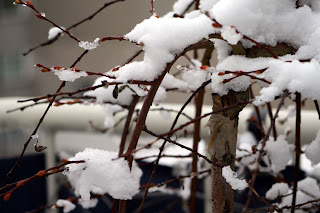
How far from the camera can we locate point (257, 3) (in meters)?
0.52

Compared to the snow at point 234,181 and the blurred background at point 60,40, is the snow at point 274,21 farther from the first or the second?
the blurred background at point 60,40

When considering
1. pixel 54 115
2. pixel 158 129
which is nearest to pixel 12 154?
pixel 54 115

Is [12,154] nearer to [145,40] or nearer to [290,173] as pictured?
[290,173]

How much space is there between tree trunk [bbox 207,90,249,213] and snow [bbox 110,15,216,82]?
11 cm

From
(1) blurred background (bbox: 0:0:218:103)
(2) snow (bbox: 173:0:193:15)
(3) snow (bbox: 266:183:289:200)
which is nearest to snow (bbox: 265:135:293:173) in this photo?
(3) snow (bbox: 266:183:289:200)

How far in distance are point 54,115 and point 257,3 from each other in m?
1.24

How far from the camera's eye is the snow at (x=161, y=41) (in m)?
0.49

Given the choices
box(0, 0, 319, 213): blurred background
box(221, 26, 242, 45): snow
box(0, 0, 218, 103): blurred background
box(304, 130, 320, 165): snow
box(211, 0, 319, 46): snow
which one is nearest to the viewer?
box(221, 26, 242, 45): snow

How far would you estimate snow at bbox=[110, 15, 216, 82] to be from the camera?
0.49 m

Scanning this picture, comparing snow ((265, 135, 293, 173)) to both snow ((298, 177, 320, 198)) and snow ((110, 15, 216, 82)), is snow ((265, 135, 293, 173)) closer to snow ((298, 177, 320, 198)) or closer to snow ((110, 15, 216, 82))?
snow ((298, 177, 320, 198))

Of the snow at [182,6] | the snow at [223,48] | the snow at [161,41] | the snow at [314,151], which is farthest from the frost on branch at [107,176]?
the snow at [182,6]

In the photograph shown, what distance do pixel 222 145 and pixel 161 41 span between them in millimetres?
187

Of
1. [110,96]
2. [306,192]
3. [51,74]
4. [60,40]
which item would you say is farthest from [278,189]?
[51,74]

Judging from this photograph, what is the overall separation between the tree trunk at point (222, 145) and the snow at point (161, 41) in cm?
11
